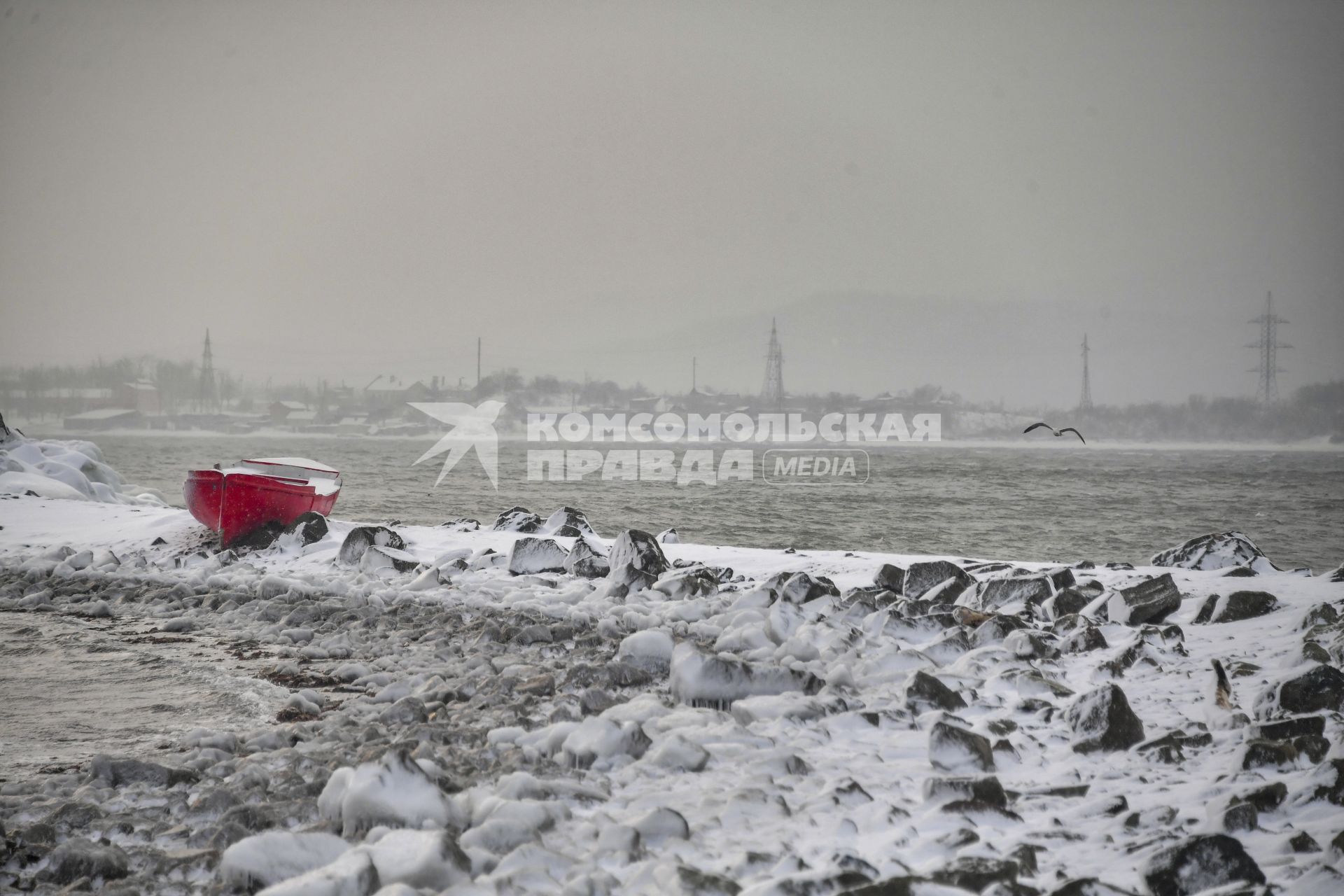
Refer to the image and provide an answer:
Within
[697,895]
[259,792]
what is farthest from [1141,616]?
[259,792]

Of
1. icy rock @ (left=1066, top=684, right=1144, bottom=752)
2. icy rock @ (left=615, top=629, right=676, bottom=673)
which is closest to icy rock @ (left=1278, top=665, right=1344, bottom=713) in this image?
icy rock @ (left=1066, top=684, right=1144, bottom=752)

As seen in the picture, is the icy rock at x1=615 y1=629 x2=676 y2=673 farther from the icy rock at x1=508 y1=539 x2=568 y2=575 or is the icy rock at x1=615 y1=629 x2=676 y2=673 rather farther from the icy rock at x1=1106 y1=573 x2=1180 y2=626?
the icy rock at x1=1106 y1=573 x2=1180 y2=626

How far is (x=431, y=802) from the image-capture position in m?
2.61

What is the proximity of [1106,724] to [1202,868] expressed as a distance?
1.08m

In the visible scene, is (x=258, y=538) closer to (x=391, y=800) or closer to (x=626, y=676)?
(x=626, y=676)

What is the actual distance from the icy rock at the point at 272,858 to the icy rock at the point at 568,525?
Answer: 19.6 feet

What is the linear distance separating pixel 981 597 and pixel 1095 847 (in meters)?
3.16

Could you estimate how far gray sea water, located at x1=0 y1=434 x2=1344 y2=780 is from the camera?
4.09 meters

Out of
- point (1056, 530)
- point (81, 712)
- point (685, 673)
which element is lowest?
point (1056, 530)

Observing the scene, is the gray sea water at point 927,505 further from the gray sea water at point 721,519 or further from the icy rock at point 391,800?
the icy rock at point 391,800

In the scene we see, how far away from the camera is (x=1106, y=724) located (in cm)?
326

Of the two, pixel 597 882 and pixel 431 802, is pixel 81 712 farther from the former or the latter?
pixel 597 882

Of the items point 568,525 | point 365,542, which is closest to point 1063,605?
point 568,525

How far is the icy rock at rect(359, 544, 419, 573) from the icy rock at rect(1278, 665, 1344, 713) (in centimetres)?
602
